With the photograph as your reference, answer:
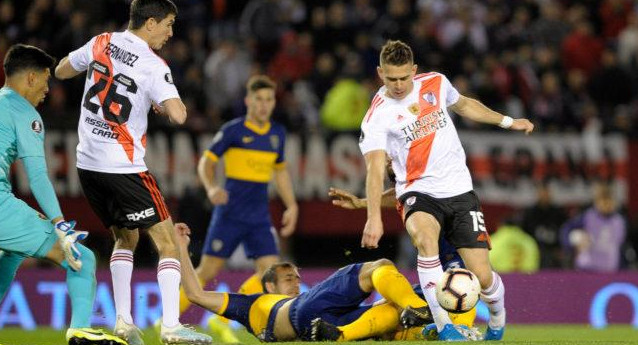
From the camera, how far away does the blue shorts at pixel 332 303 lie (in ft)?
31.1

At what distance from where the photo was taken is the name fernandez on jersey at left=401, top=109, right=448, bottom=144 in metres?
9.66

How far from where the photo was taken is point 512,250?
54.4ft

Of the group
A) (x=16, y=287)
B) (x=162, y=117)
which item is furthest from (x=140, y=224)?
(x=162, y=117)

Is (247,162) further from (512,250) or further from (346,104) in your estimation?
(346,104)

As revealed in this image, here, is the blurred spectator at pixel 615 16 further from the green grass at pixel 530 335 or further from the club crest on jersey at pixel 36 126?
the club crest on jersey at pixel 36 126

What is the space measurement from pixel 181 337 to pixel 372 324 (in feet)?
4.99

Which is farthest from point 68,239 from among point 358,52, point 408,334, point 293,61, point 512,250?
point 358,52

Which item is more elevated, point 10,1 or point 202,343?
point 10,1

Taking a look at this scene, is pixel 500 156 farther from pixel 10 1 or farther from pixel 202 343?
pixel 202 343

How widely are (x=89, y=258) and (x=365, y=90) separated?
10.2 m

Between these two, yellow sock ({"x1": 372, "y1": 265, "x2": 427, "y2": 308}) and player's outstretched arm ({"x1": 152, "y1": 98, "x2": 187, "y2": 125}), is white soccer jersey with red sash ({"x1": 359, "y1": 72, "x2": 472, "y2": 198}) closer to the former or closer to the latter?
yellow sock ({"x1": 372, "y1": 265, "x2": 427, "y2": 308})

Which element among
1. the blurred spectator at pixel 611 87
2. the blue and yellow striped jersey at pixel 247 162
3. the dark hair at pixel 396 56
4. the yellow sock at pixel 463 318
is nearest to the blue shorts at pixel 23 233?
the dark hair at pixel 396 56

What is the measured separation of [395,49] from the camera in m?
9.46

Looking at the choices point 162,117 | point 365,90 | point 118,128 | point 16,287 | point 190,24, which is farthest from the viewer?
point 190,24
